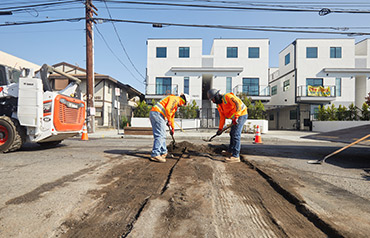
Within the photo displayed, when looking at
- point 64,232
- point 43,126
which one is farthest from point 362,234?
point 43,126

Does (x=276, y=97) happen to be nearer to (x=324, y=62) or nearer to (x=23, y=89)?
(x=324, y=62)

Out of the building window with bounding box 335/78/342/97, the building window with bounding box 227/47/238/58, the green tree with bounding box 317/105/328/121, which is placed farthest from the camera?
the building window with bounding box 227/47/238/58

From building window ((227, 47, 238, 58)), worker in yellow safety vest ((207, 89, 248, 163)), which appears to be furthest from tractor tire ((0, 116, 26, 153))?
building window ((227, 47, 238, 58))

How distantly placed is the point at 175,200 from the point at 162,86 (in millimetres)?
21854

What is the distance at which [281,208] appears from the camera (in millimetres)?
2062

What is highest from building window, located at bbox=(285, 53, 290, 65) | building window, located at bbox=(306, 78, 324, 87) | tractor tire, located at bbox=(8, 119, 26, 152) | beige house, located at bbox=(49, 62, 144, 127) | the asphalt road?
building window, located at bbox=(285, 53, 290, 65)

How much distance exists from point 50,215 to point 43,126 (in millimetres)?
4312

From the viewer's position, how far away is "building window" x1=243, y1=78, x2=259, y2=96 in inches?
901

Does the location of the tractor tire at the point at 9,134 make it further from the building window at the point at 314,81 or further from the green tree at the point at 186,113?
the building window at the point at 314,81

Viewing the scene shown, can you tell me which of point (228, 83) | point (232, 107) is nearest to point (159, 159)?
point (232, 107)

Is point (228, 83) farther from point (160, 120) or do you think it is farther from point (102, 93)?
point (160, 120)

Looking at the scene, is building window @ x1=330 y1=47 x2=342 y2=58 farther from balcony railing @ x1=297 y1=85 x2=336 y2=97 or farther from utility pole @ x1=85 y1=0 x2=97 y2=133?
utility pole @ x1=85 y1=0 x2=97 y2=133

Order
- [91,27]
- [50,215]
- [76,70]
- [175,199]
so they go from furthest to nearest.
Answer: [76,70] < [91,27] < [175,199] < [50,215]

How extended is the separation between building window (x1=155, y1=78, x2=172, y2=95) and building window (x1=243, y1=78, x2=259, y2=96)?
346 inches
